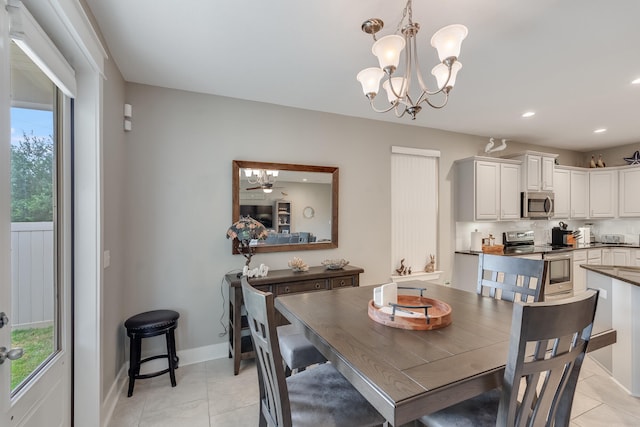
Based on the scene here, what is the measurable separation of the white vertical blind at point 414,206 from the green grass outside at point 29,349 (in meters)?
3.45

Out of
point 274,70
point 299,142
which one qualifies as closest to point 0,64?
point 274,70

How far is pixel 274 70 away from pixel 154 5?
38.9 inches

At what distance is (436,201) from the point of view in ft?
14.3

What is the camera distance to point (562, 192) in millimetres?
5148

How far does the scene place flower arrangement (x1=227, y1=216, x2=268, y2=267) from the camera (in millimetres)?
2877

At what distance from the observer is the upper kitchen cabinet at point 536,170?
4617 mm

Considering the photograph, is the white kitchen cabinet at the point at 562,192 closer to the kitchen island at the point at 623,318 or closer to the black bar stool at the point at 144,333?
the kitchen island at the point at 623,318

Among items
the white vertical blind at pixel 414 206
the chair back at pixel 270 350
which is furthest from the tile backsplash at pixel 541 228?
the chair back at pixel 270 350

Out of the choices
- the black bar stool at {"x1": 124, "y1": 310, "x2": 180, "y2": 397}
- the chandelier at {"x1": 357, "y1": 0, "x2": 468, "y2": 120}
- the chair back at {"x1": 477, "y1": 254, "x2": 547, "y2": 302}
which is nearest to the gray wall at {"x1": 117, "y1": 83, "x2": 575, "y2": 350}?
the black bar stool at {"x1": 124, "y1": 310, "x2": 180, "y2": 397}

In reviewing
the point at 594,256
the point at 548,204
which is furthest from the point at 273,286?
the point at 594,256

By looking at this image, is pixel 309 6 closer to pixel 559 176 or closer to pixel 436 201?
pixel 436 201

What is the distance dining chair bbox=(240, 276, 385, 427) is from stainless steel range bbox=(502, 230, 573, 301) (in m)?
4.06

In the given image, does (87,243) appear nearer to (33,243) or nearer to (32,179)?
(33,243)

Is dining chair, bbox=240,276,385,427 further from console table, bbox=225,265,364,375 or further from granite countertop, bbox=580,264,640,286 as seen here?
granite countertop, bbox=580,264,640,286
